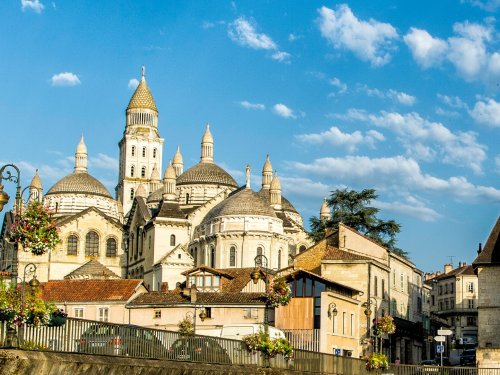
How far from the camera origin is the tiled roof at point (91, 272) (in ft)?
343

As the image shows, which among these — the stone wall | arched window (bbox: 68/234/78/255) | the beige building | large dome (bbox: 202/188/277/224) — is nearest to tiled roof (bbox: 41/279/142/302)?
large dome (bbox: 202/188/277/224)

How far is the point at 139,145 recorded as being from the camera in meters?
165

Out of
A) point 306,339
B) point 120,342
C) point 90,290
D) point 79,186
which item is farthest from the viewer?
point 79,186

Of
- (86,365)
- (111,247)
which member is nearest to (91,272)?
(111,247)

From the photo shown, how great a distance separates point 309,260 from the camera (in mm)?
76812

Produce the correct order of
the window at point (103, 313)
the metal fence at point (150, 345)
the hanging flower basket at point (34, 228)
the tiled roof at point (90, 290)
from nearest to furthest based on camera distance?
the metal fence at point (150, 345) < the hanging flower basket at point (34, 228) < the window at point (103, 313) < the tiled roof at point (90, 290)

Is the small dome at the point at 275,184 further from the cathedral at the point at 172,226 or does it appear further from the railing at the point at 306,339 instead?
the railing at the point at 306,339

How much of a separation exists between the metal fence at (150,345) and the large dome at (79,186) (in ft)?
323

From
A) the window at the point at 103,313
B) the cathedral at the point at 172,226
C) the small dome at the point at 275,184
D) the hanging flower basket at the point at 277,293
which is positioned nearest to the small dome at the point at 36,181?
→ the cathedral at the point at 172,226

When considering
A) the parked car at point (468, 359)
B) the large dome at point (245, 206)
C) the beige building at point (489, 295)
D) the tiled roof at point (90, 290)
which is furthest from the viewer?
the large dome at point (245, 206)

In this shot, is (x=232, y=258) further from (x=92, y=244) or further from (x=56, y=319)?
(x=56, y=319)

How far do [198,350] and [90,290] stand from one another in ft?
157

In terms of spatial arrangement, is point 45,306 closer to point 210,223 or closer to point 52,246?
point 52,246

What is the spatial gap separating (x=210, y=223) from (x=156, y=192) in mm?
35008
